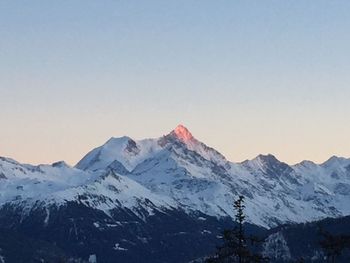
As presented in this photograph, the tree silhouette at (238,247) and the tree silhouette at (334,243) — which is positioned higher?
the tree silhouette at (334,243)

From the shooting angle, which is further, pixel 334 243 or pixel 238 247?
pixel 334 243

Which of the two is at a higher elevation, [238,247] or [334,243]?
[334,243]

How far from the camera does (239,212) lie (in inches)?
2360

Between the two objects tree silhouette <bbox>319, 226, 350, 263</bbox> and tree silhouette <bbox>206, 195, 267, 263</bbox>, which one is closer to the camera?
tree silhouette <bbox>206, 195, 267, 263</bbox>

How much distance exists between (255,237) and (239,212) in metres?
2.54

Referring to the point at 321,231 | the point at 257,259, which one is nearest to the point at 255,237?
the point at 257,259

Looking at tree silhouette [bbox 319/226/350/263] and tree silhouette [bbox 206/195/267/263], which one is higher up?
tree silhouette [bbox 319/226/350/263]

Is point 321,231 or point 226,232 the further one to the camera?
point 321,231

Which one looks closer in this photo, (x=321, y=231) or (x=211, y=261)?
(x=211, y=261)

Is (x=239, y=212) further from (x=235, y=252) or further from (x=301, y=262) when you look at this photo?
(x=301, y=262)

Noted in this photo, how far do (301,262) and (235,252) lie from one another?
57.8 feet

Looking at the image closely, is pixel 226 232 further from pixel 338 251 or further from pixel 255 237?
pixel 338 251

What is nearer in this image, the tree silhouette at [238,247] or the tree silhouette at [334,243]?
the tree silhouette at [238,247]

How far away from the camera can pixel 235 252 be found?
195 feet
